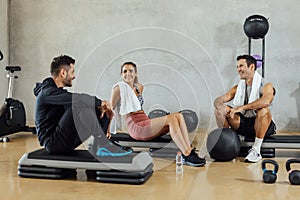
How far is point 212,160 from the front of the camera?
4176 mm

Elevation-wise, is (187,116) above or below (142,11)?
below

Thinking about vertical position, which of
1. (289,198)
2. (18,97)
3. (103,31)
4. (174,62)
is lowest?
(289,198)

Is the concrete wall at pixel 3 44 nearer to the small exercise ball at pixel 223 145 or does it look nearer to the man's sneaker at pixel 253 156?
the small exercise ball at pixel 223 145

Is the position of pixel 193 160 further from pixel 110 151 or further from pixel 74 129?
pixel 74 129

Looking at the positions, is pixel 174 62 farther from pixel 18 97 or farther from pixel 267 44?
pixel 18 97

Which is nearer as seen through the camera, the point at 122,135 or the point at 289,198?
the point at 289,198

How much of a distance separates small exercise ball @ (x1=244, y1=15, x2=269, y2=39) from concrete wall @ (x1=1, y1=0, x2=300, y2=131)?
633 mm

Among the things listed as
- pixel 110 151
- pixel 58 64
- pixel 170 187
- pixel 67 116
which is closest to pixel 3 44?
pixel 58 64

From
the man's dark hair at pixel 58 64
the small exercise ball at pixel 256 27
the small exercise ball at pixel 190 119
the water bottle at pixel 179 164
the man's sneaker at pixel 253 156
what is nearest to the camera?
the man's dark hair at pixel 58 64

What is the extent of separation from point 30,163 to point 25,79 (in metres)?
3.82

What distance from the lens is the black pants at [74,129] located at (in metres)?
3.30

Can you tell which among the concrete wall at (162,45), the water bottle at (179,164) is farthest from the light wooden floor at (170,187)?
the concrete wall at (162,45)

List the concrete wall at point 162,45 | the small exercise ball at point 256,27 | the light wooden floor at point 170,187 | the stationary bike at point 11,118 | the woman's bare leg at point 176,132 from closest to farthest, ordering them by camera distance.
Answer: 1. the light wooden floor at point 170,187
2. the woman's bare leg at point 176,132
3. the stationary bike at point 11,118
4. the small exercise ball at point 256,27
5. the concrete wall at point 162,45


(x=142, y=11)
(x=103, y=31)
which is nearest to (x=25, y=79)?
(x=103, y=31)
